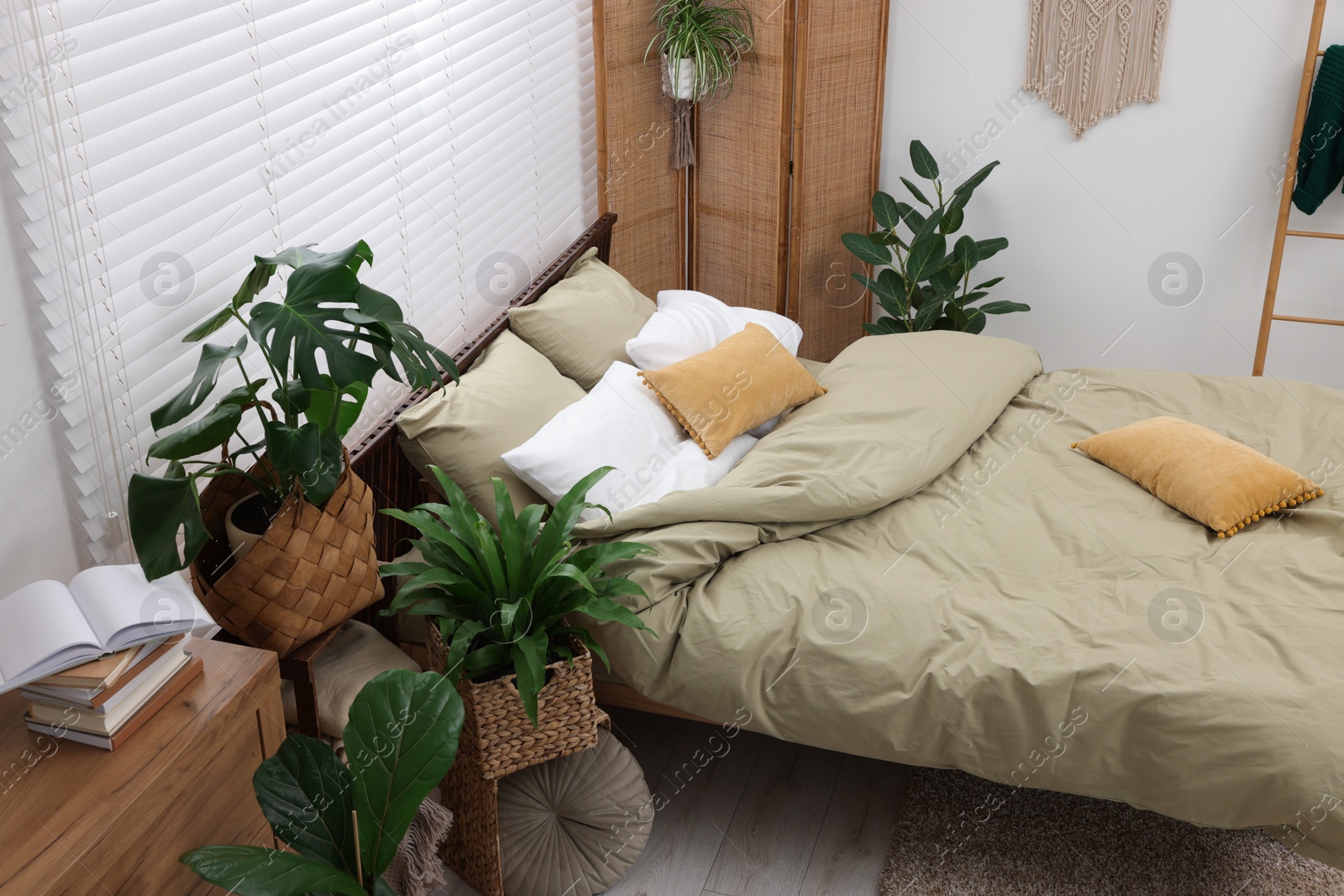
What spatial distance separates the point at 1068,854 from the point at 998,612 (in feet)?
1.84

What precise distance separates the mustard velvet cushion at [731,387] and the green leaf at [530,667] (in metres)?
0.88

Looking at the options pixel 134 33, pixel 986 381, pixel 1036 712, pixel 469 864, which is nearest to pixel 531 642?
pixel 469 864

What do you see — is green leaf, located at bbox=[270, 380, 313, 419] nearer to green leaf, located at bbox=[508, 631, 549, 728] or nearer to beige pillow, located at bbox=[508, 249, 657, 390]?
green leaf, located at bbox=[508, 631, 549, 728]

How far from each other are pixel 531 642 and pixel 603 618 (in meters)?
0.14

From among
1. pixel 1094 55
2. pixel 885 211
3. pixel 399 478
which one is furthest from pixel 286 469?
pixel 1094 55

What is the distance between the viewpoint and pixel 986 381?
9.77 ft

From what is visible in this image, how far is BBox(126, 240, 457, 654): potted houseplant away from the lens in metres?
1.66

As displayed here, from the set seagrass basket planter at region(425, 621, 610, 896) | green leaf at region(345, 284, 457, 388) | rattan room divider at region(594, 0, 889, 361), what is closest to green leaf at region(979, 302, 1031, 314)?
rattan room divider at region(594, 0, 889, 361)

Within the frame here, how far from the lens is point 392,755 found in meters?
1.66

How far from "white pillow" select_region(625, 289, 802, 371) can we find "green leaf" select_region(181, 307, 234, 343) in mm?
1238

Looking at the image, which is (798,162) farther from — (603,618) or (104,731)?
Result: (104,731)

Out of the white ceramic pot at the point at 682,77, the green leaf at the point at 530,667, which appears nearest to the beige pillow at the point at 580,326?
the white ceramic pot at the point at 682,77

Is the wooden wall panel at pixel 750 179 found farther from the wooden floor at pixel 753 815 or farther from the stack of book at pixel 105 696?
the stack of book at pixel 105 696

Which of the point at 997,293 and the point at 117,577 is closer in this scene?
the point at 117,577
